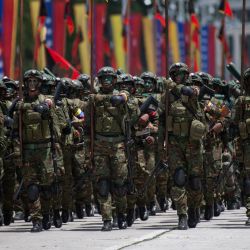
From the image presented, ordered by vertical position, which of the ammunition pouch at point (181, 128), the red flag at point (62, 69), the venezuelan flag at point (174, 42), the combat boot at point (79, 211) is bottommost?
the combat boot at point (79, 211)

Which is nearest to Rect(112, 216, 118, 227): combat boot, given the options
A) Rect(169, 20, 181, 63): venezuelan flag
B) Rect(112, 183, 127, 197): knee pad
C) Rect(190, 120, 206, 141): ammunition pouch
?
Rect(112, 183, 127, 197): knee pad

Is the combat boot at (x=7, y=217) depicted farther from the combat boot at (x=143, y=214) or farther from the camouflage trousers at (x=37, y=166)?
the combat boot at (x=143, y=214)

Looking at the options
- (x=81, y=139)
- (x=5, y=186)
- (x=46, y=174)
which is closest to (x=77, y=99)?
(x=81, y=139)

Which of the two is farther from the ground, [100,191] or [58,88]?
[58,88]

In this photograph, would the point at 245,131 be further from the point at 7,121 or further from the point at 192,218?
the point at 7,121

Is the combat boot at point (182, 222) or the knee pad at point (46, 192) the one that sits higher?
the knee pad at point (46, 192)

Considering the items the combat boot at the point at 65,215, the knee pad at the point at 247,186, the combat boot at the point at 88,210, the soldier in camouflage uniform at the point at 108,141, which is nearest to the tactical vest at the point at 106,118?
the soldier in camouflage uniform at the point at 108,141

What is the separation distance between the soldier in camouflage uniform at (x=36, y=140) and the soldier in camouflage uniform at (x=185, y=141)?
158 centimetres

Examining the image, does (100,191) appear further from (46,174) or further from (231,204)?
(231,204)

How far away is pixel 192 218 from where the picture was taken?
18938mm

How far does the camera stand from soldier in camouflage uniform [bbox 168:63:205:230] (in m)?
18.6

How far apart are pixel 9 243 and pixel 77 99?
6.02 m

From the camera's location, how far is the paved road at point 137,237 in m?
16.1

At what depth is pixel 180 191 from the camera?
18531mm
